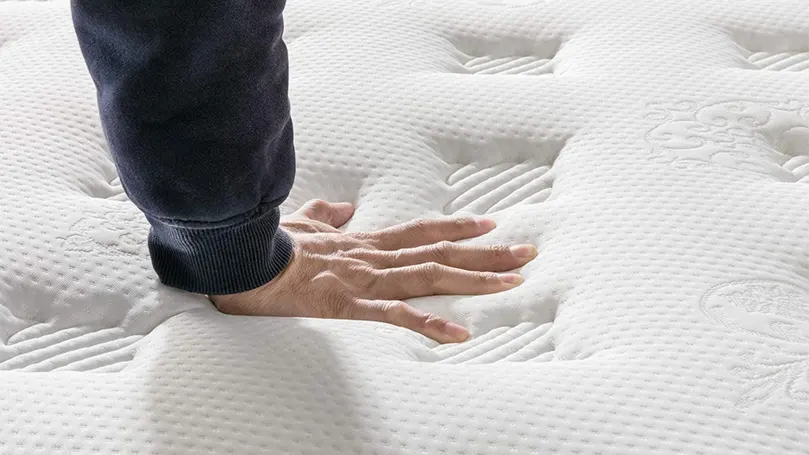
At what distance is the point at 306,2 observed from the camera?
145cm

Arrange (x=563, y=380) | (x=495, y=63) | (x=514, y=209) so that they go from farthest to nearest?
(x=495, y=63) → (x=514, y=209) → (x=563, y=380)

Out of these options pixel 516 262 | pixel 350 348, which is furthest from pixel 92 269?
pixel 516 262

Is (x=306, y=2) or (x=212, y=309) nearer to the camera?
(x=212, y=309)

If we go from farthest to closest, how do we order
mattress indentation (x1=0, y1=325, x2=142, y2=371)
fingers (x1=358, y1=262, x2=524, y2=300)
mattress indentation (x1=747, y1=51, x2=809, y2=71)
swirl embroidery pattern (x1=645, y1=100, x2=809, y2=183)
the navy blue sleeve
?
1. mattress indentation (x1=747, y1=51, x2=809, y2=71)
2. swirl embroidery pattern (x1=645, y1=100, x2=809, y2=183)
3. fingers (x1=358, y1=262, x2=524, y2=300)
4. mattress indentation (x1=0, y1=325, x2=142, y2=371)
5. the navy blue sleeve

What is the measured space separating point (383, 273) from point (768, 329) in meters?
0.34

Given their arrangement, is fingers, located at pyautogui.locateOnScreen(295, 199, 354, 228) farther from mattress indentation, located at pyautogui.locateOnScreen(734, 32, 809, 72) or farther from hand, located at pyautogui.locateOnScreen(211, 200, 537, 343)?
mattress indentation, located at pyautogui.locateOnScreen(734, 32, 809, 72)

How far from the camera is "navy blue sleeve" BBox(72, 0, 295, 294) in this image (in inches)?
30.4

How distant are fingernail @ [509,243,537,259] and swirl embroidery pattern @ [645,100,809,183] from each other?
0.60 feet

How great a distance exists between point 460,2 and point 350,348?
704mm

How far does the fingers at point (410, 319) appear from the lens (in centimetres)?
96

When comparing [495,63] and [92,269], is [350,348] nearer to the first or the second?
[92,269]

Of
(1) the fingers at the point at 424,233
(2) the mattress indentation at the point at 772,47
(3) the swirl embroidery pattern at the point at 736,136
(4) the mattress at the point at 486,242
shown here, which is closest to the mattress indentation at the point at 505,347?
(4) the mattress at the point at 486,242

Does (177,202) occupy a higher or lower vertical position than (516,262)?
higher

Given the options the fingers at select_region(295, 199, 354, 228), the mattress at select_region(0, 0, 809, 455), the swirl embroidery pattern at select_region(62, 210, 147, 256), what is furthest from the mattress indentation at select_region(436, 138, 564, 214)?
the swirl embroidery pattern at select_region(62, 210, 147, 256)
